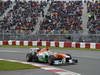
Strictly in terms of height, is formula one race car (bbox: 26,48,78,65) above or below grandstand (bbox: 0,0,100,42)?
below

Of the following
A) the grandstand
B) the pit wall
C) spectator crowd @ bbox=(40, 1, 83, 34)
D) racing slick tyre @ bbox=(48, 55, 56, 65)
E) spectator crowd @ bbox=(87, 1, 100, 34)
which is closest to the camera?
racing slick tyre @ bbox=(48, 55, 56, 65)

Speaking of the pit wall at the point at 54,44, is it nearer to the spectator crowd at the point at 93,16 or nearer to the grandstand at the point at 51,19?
the grandstand at the point at 51,19

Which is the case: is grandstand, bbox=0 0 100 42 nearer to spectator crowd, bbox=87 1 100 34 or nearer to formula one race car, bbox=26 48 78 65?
spectator crowd, bbox=87 1 100 34

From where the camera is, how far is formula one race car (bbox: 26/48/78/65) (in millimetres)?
13320

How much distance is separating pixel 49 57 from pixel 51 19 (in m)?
18.0

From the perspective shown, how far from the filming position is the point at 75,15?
99.5 ft

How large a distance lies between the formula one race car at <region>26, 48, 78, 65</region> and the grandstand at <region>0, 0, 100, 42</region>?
9.63m

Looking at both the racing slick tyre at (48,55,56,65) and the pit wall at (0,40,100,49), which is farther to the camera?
the pit wall at (0,40,100,49)

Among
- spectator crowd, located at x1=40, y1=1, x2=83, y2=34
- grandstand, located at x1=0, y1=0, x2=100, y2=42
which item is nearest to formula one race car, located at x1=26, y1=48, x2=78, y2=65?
grandstand, located at x1=0, y1=0, x2=100, y2=42

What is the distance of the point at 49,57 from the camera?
44.6 ft

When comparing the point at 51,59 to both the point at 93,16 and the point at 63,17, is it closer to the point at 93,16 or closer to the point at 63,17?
the point at 93,16

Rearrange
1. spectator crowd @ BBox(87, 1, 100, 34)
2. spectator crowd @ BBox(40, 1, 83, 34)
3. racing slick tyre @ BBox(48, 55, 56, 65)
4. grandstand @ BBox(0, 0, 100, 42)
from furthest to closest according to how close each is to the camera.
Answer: spectator crowd @ BBox(40, 1, 83, 34), spectator crowd @ BBox(87, 1, 100, 34), grandstand @ BBox(0, 0, 100, 42), racing slick tyre @ BBox(48, 55, 56, 65)

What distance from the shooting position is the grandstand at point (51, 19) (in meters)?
26.3

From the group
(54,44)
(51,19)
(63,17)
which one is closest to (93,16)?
(63,17)
